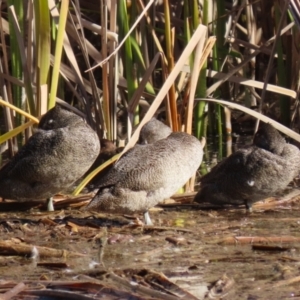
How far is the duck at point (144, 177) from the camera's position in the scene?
6.00 metres

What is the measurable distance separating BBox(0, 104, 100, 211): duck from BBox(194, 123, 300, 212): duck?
1030 millimetres

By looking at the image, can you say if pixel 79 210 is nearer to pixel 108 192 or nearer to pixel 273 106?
pixel 108 192

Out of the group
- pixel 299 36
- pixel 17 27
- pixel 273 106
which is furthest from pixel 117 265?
pixel 273 106

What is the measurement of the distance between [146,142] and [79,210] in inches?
29.1

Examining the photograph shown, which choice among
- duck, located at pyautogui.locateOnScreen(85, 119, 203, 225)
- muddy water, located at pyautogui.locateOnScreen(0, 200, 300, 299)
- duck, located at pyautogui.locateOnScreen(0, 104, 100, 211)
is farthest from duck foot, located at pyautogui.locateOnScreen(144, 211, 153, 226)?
duck, located at pyautogui.locateOnScreen(0, 104, 100, 211)

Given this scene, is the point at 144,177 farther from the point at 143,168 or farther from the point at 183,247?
the point at 183,247

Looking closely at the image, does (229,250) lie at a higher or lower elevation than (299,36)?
lower

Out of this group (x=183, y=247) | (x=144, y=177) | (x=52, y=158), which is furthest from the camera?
(x=52, y=158)

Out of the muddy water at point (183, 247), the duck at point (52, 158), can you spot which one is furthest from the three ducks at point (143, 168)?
the muddy water at point (183, 247)

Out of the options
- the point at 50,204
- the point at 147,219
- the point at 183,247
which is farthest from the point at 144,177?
the point at 50,204

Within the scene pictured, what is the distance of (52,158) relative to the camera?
6488 mm

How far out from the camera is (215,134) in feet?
31.5

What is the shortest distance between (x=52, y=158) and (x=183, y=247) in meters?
1.52

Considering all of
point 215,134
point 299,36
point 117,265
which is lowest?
A: point 215,134
